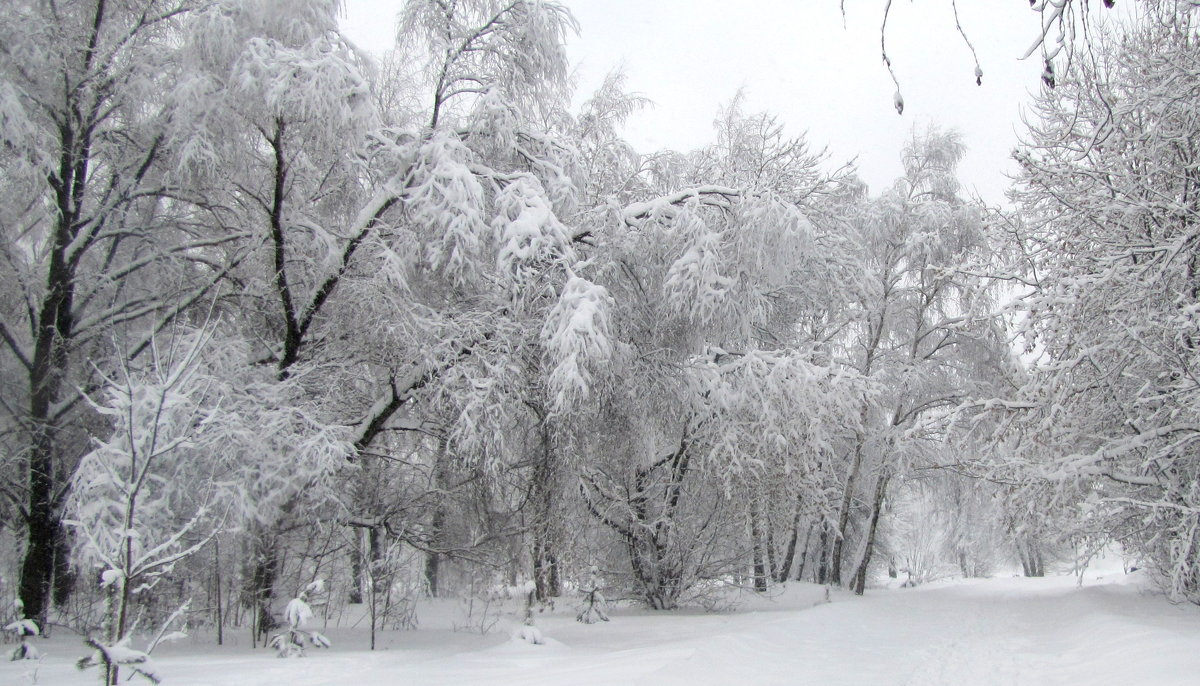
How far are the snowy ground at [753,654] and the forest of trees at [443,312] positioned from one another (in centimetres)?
85

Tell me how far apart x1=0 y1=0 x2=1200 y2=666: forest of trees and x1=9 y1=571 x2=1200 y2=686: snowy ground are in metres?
0.85

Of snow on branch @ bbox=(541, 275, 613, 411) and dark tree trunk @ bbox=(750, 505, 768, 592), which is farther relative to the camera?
dark tree trunk @ bbox=(750, 505, 768, 592)

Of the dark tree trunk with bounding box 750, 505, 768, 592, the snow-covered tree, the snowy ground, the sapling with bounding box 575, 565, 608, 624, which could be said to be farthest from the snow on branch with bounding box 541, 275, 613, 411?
the snow-covered tree

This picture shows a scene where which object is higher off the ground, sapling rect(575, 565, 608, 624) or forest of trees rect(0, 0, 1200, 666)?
forest of trees rect(0, 0, 1200, 666)

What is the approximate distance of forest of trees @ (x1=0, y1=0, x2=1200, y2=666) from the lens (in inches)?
314

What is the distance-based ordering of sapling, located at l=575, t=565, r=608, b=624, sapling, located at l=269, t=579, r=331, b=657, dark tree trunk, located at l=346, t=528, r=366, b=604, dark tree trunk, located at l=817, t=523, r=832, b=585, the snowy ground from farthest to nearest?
dark tree trunk, located at l=817, t=523, r=832, b=585 < sapling, located at l=575, t=565, r=608, b=624 < dark tree trunk, located at l=346, t=528, r=366, b=604 < sapling, located at l=269, t=579, r=331, b=657 < the snowy ground

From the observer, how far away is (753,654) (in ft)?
24.5

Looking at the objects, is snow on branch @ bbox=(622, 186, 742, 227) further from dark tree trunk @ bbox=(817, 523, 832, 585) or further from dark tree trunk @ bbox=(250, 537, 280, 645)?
dark tree trunk @ bbox=(817, 523, 832, 585)

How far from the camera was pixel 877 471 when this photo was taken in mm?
17547

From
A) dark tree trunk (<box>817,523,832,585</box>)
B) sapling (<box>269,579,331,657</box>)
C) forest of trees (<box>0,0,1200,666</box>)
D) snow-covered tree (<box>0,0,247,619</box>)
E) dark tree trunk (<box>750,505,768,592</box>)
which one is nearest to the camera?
sapling (<box>269,579,331,657</box>)

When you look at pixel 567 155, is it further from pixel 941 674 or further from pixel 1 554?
pixel 1 554

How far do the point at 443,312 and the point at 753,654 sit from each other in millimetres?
4724

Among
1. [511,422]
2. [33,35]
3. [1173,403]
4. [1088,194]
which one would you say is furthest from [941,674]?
[33,35]

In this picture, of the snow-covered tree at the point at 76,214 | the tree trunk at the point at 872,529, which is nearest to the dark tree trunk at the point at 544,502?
the snow-covered tree at the point at 76,214
